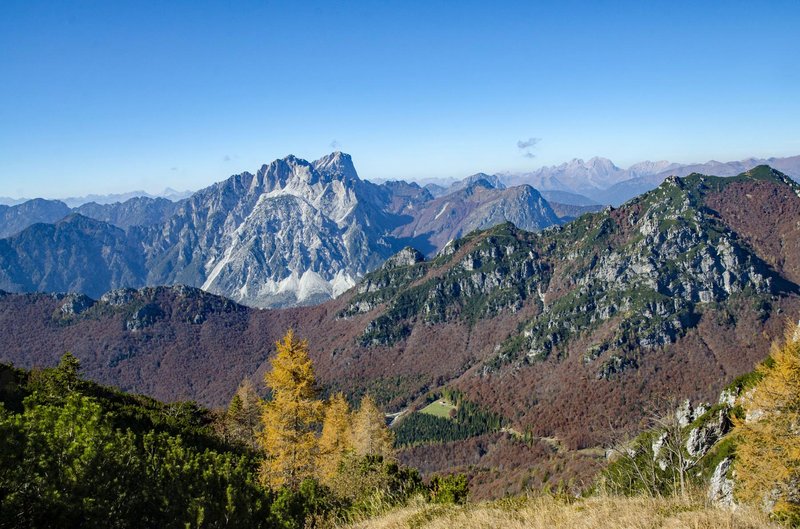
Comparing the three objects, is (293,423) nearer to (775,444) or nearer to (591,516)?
(591,516)

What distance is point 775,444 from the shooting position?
33.5m

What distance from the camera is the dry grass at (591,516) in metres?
12.0

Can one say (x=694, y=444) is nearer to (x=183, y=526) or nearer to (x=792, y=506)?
(x=792, y=506)

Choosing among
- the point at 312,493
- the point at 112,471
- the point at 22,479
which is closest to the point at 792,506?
the point at 312,493

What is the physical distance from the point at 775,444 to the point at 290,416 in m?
34.3

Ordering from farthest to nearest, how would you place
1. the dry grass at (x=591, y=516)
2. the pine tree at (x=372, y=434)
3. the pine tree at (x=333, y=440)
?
the pine tree at (x=372, y=434) < the pine tree at (x=333, y=440) < the dry grass at (x=591, y=516)

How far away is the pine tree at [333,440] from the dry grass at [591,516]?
67.0 ft

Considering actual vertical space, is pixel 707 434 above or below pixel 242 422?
below

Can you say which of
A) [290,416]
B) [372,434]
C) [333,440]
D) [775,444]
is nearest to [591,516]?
[290,416]

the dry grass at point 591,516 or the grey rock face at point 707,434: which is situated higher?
the dry grass at point 591,516

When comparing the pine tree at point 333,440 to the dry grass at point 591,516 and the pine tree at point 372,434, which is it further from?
the dry grass at point 591,516

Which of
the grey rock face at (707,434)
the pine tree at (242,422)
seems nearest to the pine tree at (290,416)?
the pine tree at (242,422)

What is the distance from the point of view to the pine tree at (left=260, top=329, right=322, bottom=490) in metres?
35.2

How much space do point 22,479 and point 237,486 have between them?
298 inches
